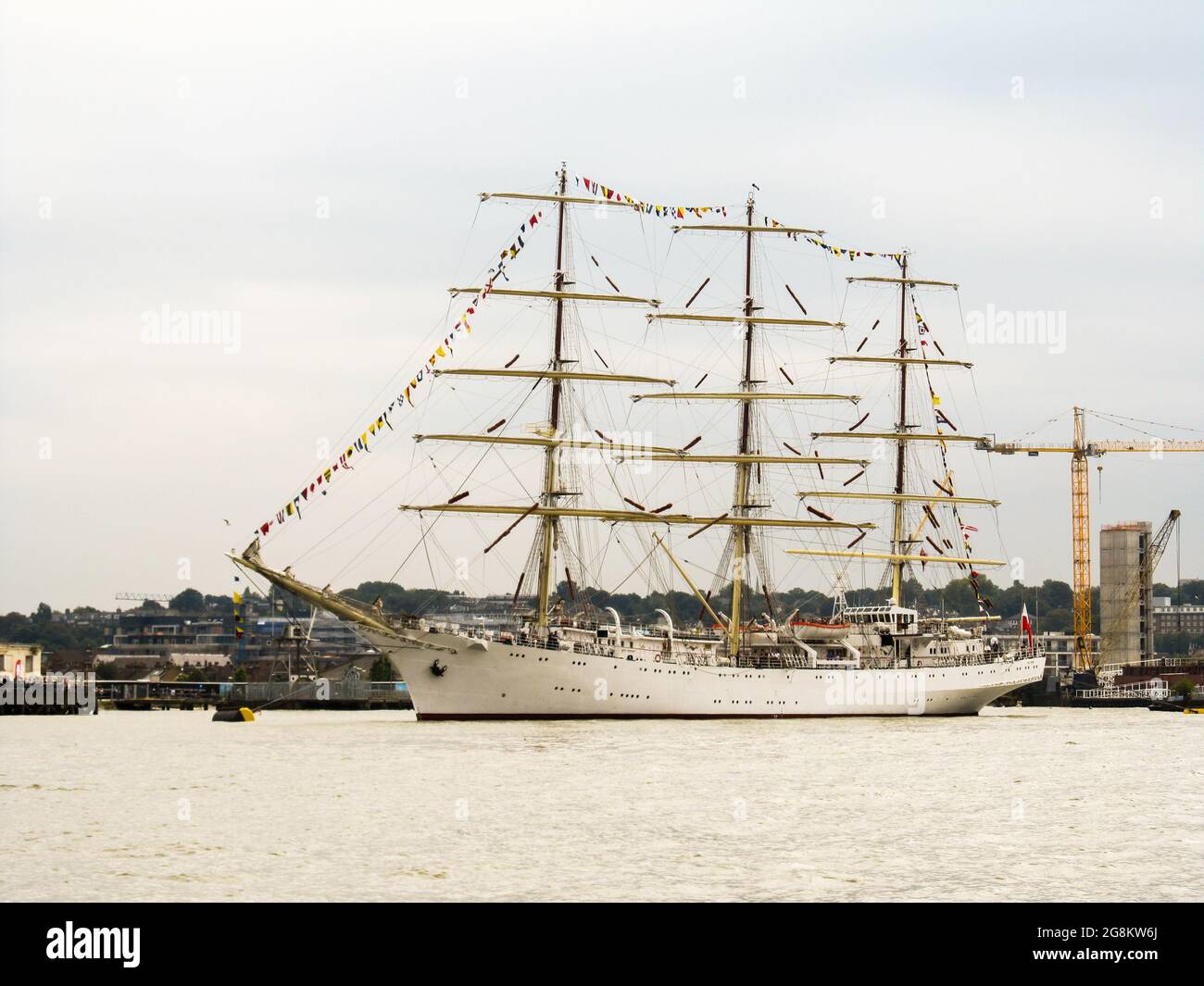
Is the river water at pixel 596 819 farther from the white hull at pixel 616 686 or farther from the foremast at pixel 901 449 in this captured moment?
the foremast at pixel 901 449

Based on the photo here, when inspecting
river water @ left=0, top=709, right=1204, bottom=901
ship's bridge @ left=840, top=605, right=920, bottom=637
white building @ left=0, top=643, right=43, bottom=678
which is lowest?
white building @ left=0, top=643, right=43, bottom=678

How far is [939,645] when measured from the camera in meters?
109

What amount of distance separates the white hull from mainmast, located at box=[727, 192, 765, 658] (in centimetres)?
506

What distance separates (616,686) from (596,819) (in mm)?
45017

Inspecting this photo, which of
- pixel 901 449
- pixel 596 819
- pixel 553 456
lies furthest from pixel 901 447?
pixel 596 819

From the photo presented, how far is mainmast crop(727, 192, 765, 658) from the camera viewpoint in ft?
330

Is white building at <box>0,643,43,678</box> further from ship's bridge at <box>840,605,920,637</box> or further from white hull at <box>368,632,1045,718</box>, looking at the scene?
ship's bridge at <box>840,605,920,637</box>

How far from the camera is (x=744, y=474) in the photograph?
4038 inches

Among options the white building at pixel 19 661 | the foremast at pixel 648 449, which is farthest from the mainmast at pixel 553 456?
the white building at pixel 19 661

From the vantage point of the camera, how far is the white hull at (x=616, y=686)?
269 ft

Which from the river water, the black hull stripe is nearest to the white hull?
the black hull stripe

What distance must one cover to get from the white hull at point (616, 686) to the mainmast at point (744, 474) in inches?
199
